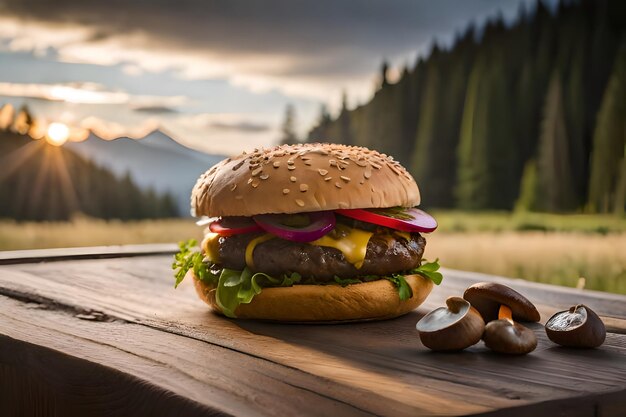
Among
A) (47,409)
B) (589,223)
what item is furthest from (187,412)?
(589,223)

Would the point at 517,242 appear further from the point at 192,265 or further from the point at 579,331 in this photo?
the point at 579,331

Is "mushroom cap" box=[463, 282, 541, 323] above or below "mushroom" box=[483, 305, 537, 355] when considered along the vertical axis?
above

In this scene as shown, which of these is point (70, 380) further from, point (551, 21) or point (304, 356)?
point (551, 21)

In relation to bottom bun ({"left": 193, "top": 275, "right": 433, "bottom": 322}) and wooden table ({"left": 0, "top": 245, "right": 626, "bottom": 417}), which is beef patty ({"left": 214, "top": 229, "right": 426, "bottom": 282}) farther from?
wooden table ({"left": 0, "top": 245, "right": 626, "bottom": 417})

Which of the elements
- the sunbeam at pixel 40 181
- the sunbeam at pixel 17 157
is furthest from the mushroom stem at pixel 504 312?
the sunbeam at pixel 17 157

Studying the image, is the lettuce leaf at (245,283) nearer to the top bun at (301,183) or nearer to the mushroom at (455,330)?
the top bun at (301,183)

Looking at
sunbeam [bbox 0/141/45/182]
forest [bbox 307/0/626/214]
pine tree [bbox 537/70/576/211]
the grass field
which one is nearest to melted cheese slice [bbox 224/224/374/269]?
the grass field
